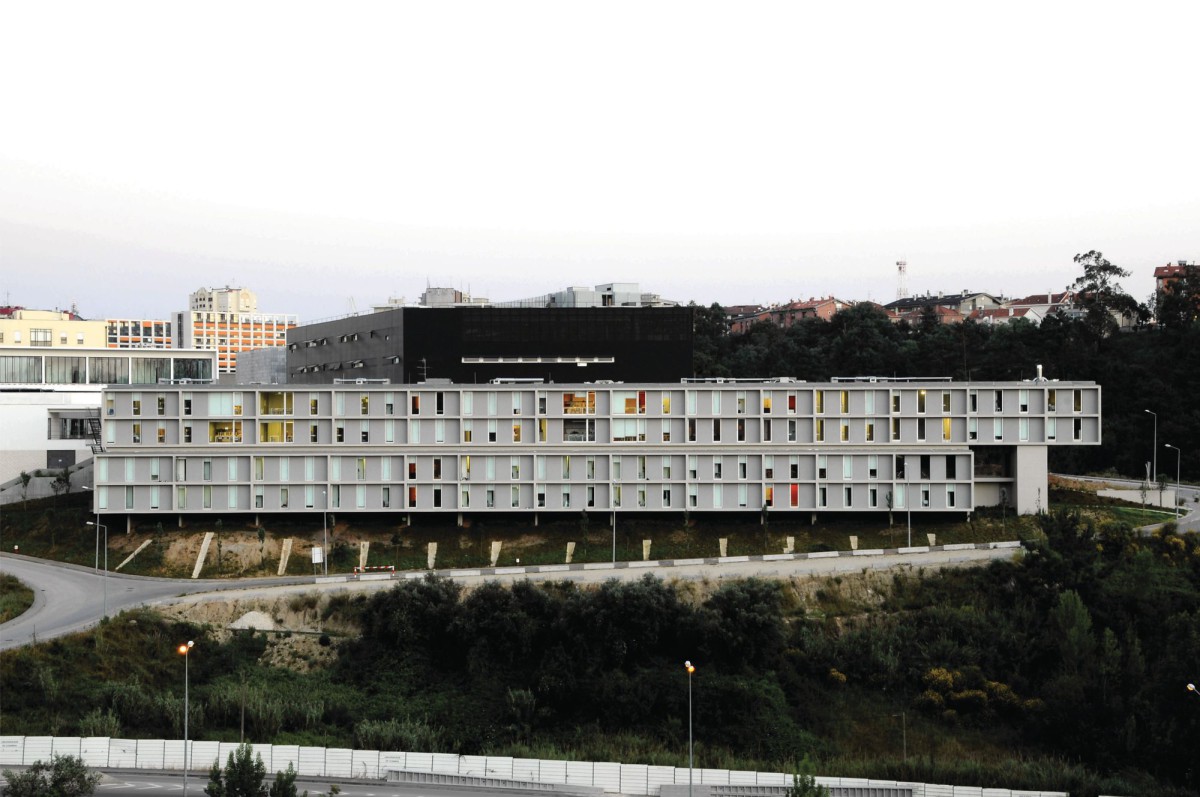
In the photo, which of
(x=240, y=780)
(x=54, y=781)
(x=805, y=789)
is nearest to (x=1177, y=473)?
(x=805, y=789)

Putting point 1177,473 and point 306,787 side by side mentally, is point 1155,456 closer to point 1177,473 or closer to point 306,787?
point 1177,473

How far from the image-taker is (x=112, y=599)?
73062 millimetres

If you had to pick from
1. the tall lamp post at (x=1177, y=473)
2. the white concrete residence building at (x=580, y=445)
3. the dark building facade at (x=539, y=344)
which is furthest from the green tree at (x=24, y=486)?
the tall lamp post at (x=1177, y=473)

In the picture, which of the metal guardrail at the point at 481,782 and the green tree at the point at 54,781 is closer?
the green tree at the point at 54,781

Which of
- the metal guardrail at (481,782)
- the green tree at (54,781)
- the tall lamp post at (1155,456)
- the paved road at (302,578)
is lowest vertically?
the metal guardrail at (481,782)

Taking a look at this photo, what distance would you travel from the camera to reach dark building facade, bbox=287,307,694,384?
101 m

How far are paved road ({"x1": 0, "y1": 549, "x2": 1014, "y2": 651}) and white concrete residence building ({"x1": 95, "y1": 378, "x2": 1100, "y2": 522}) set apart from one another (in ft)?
26.3

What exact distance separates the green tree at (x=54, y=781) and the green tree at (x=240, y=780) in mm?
4737

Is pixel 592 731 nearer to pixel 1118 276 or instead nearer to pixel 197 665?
pixel 197 665

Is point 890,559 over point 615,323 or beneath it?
beneath

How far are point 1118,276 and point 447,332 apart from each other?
3116 inches

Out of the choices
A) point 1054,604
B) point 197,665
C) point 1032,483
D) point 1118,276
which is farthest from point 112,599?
point 1118,276

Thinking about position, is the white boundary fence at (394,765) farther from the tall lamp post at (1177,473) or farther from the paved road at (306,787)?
the tall lamp post at (1177,473)

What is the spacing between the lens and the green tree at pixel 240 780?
43.3 m
